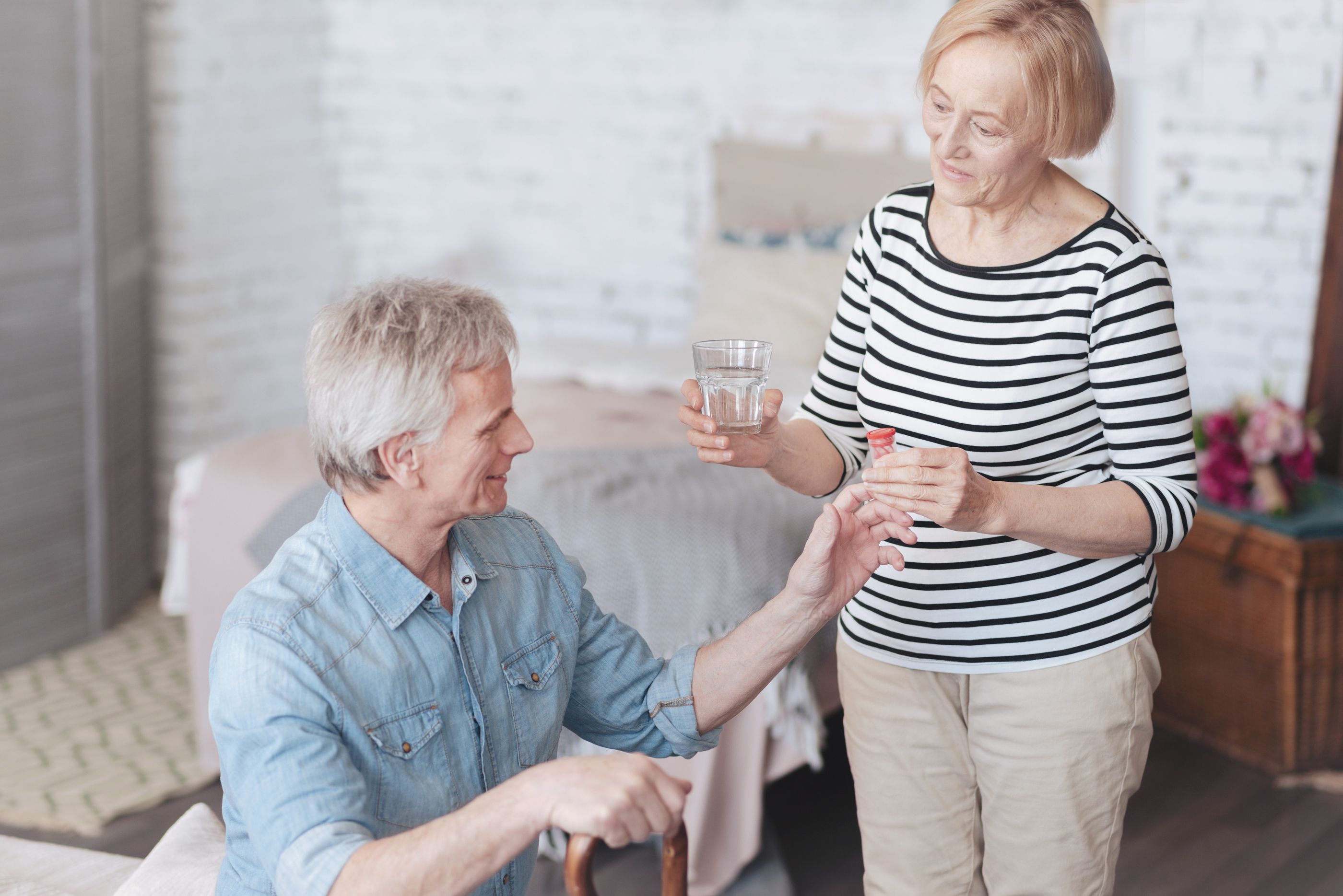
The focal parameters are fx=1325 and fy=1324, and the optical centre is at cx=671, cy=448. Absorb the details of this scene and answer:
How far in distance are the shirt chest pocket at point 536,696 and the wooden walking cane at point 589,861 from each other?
27 centimetres

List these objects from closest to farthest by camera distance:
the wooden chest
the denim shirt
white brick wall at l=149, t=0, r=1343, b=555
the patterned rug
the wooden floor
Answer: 1. the denim shirt
2. the wooden floor
3. the patterned rug
4. the wooden chest
5. white brick wall at l=149, t=0, r=1343, b=555

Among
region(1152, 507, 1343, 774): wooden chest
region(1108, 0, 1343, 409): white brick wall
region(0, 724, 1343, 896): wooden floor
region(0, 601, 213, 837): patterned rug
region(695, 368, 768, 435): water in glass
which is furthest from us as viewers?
region(1108, 0, 1343, 409): white brick wall

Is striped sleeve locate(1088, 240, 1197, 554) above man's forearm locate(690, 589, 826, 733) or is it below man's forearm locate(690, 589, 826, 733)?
above

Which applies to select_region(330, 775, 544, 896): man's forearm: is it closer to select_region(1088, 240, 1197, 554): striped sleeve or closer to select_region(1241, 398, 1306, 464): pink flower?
select_region(1088, 240, 1197, 554): striped sleeve

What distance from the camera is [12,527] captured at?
340 cm

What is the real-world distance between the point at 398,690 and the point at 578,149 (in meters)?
3.52

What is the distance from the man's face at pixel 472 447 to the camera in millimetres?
1253

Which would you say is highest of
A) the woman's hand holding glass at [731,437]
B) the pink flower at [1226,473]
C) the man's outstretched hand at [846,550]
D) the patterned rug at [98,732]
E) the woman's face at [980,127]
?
the woman's face at [980,127]

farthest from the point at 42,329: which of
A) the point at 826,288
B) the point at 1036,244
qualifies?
the point at 1036,244

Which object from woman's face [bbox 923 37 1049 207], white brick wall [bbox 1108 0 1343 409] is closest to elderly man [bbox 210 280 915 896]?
woman's face [bbox 923 37 1049 207]

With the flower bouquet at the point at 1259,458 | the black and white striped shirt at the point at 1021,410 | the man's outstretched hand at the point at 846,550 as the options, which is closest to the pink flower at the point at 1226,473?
the flower bouquet at the point at 1259,458

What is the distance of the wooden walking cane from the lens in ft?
3.27

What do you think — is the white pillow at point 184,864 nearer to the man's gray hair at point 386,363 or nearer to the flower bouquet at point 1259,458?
the man's gray hair at point 386,363

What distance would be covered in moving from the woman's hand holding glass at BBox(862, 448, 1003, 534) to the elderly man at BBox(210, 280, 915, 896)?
0.27ft
